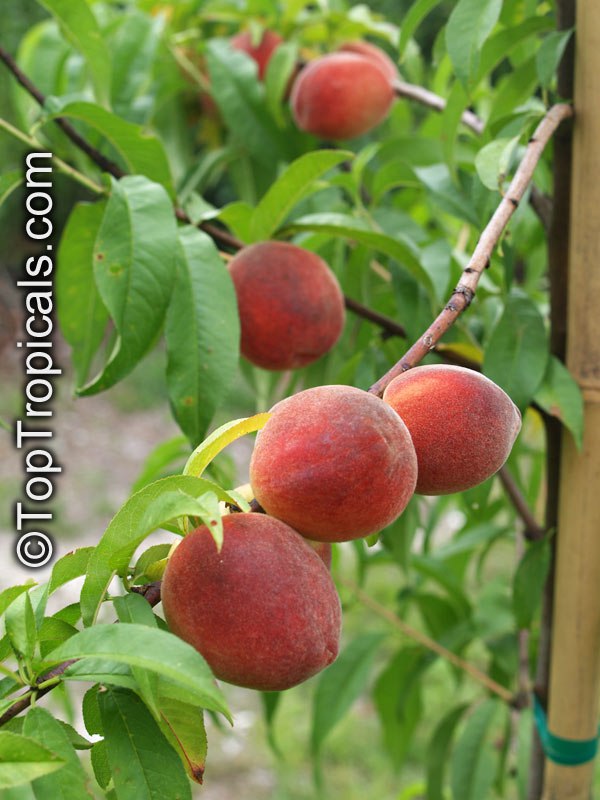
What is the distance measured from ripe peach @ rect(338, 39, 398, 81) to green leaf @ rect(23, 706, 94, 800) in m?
0.86

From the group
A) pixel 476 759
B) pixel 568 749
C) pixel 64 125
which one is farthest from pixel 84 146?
pixel 476 759

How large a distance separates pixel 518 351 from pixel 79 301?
36 centimetres

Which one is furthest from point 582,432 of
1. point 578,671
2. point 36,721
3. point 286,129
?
point 286,129

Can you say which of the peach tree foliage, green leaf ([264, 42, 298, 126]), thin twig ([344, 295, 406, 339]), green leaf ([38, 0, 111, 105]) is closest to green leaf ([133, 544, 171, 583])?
the peach tree foliage

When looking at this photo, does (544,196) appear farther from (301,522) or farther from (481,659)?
(481,659)

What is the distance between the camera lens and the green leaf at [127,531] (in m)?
0.34

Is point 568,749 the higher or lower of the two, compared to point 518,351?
lower

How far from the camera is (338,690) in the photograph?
0.99m

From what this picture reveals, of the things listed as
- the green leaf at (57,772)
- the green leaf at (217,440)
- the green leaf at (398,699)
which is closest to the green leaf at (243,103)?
the green leaf at (398,699)

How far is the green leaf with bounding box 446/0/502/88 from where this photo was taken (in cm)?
60

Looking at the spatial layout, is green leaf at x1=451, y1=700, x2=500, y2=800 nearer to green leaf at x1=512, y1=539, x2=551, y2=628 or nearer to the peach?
green leaf at x1=512, y1=539, x2=551, y2=628

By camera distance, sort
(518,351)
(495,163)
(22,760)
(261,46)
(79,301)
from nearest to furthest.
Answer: (22,760) < (495,163) < (518,351) < (79,301) < (261,46)

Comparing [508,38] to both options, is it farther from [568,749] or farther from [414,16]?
[568,749]

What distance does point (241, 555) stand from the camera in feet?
1.11
